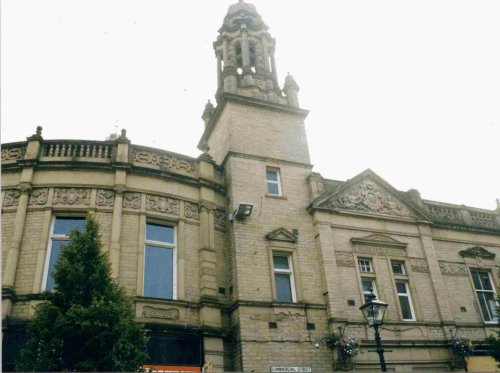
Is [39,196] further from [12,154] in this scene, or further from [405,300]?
[405,300]

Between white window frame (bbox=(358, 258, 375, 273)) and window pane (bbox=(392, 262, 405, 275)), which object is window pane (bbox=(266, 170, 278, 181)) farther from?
window pane (bbox=(392, 262, 405, 275))

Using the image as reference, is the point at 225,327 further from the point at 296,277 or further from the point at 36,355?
the point at 36,355

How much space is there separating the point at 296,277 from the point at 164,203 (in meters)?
5.91

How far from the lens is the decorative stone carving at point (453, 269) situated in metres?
21.0

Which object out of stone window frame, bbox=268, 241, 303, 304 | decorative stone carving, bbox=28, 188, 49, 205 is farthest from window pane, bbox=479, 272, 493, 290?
decorative stone carving, bbox=28, 188, 49, 205

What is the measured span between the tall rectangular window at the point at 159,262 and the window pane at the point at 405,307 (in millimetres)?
9516

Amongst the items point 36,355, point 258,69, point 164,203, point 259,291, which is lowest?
point 36,355

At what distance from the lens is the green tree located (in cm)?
1106

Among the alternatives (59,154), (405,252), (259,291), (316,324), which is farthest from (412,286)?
(59,154)

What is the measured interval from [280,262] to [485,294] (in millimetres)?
10282

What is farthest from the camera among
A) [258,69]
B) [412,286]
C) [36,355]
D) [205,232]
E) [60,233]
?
[258,69]

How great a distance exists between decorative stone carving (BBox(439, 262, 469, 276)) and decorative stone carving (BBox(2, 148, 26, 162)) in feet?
60.1

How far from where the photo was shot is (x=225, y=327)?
655 inches

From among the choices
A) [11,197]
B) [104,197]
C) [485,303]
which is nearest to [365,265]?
[485,303]
